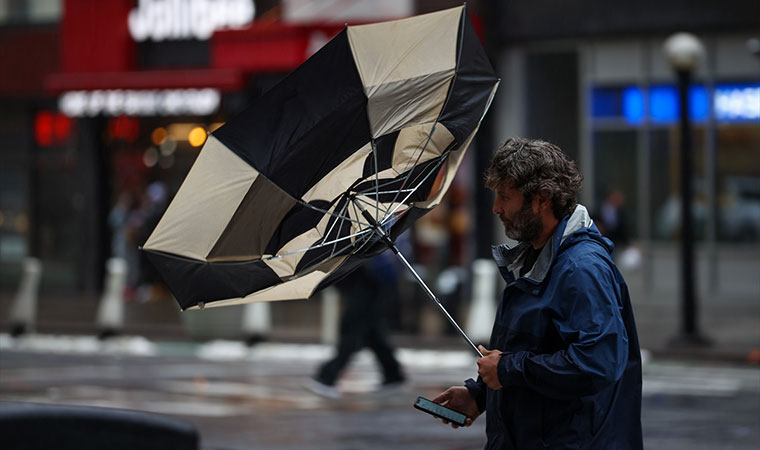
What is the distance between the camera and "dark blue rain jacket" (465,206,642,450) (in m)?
3.70

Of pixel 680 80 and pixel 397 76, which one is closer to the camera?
pixel 397 76

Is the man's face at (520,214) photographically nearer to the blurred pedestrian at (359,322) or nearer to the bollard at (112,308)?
the blurred pedestrian at (359,322)

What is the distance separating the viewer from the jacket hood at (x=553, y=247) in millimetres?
3883

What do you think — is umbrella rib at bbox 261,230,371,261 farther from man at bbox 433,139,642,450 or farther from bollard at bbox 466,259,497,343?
bollard at bbox 466,259,497,343

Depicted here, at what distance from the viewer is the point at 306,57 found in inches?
857

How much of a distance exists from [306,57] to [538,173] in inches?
714

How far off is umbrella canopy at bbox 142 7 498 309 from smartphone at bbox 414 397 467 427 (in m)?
0.54

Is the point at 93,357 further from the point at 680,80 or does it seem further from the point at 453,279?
the point at 680,80

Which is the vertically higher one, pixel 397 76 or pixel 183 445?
pixel 397 76

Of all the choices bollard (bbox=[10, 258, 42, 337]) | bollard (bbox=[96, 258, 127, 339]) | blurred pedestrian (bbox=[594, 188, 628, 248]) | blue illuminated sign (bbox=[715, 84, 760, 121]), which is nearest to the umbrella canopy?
bollard (bbox=[96, 258, 127, 339])

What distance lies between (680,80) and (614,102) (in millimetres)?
5446

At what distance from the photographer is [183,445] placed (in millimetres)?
3443

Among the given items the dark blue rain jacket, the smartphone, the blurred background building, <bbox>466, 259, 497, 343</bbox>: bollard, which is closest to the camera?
the dark blue rain jacket

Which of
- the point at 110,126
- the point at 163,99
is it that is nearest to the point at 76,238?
the point at 110,126
